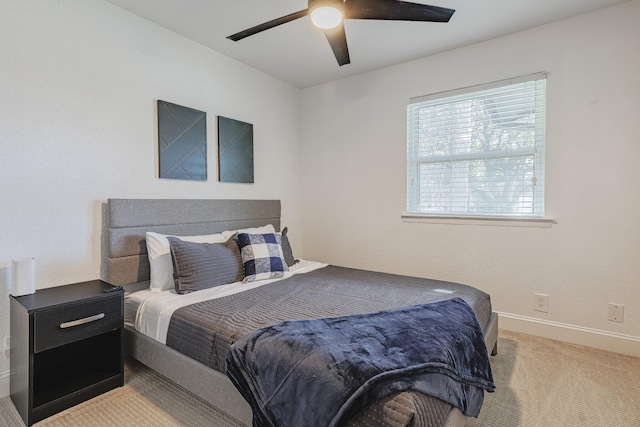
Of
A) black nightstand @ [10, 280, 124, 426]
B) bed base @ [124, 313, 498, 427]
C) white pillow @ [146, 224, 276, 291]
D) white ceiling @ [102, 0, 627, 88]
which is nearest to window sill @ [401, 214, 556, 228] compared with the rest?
bed base @ [124, 313, 498, 427]

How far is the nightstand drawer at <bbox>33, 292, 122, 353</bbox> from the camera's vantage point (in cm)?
169

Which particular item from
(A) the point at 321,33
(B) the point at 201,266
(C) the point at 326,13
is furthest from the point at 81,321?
(A) the point at 321,33

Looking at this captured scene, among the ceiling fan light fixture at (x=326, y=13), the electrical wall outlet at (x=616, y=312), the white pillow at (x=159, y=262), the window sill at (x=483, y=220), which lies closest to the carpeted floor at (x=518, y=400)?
the electrical wall outlet at (x=616, y=312)

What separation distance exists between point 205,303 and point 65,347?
98 cm

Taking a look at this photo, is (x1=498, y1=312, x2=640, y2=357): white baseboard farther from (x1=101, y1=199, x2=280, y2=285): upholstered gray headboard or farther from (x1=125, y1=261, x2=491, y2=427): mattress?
(x1=101, y1=199, x2=280, y2=285): upholstered gray headboard

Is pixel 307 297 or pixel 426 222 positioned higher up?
pixel 426 222

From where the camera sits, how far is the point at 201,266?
2.31m

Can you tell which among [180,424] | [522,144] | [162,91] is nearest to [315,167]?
[162,91]

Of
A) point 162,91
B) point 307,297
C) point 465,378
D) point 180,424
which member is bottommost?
point 180,424

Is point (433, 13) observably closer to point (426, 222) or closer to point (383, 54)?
point (383, 54)

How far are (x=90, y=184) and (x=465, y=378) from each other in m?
2.56

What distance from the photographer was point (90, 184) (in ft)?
7.43

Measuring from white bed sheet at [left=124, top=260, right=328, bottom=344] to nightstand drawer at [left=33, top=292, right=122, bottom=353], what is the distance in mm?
141

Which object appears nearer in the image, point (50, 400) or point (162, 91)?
point (50, 400)
